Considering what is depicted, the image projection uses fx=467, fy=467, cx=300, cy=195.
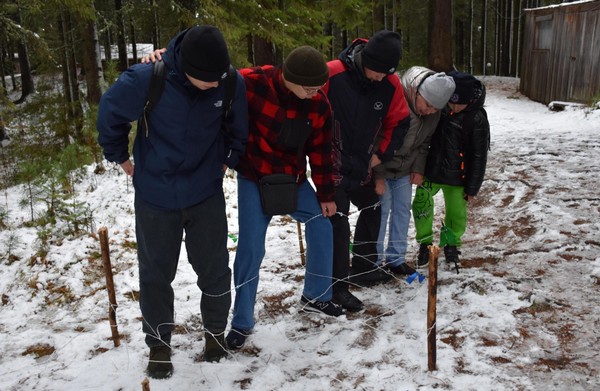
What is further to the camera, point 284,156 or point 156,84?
point 284,156

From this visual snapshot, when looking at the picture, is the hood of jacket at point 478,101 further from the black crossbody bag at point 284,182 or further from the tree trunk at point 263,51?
the tree trunk at point 263,51

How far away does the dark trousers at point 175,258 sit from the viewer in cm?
306

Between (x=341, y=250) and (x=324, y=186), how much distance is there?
0.65m

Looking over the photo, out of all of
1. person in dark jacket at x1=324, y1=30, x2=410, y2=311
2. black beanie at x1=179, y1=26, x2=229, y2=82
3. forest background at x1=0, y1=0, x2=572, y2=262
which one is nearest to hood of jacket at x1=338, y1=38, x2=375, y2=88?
person in dark jacket at x1=324, y1=30, x2=410, y2=311

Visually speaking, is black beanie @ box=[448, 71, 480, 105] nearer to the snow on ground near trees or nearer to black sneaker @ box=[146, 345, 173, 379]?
the snow on ground near trees

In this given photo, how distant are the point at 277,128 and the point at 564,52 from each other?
13.3m

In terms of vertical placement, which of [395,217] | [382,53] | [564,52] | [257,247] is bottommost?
[395,217]

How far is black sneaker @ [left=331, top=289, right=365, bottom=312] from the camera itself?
13.2ft

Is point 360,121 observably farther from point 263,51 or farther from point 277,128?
point 263,51

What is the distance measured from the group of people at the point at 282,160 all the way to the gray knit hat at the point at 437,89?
0.04ft

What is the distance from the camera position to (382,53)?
11.4 feet

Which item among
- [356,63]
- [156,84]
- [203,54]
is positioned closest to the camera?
[203,54]

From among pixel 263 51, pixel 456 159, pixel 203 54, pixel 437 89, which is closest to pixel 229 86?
pixel 203 54

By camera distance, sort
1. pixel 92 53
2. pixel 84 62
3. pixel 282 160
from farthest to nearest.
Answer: pixel 84 62 → pixel 92 53 → pixel 282 160
